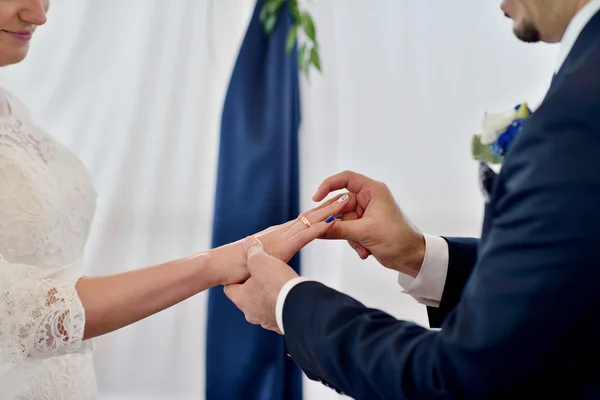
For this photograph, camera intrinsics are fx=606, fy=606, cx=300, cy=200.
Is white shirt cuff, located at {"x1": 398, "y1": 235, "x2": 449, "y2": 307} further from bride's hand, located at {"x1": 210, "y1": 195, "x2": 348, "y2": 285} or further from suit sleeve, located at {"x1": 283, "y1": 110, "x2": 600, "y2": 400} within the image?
suit sleeve, located at {"x1": 283, "y1": 110, "x2": 600, "y2": 400}

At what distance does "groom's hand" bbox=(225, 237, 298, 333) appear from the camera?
1.09 metres

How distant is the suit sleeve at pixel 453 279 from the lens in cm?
138

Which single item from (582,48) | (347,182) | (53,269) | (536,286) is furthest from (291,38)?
(536,286)

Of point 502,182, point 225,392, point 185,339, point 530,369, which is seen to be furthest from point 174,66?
point 530,369

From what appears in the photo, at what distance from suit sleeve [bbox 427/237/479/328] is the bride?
0.97 ft

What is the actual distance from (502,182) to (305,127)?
1.51m

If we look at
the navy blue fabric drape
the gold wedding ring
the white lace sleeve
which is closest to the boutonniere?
the gold wedding ring

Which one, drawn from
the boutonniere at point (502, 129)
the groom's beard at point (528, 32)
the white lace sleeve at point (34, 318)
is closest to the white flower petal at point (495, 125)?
the boutonniere at point (502, 129)

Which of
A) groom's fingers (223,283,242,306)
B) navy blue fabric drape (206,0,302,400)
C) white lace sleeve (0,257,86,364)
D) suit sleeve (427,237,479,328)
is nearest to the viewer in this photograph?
white lace sleeve (0,257,86,364)

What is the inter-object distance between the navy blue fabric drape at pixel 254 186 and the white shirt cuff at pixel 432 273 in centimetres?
85

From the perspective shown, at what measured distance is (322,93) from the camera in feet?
7.63

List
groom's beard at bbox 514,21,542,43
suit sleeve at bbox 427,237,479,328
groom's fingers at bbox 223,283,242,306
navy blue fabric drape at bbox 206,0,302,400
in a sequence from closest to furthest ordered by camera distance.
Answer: groom's beard at bbox 514,21,542,43, groom's fingers at bbox 223,283,242,306, suit sleeve at bbox 427,237,479,328, navy blue fabric drape at bbox 206,0,302,400

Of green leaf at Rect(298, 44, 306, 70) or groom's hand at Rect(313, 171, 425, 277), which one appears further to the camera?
green leaf at Rect(298, 44, 306, 70)

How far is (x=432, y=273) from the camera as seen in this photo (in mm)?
1384
